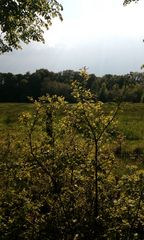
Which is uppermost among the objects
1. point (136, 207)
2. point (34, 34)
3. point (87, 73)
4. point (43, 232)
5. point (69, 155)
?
point (34, 34)

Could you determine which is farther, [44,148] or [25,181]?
[25,181]

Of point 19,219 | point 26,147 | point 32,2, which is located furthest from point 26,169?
point 32,2

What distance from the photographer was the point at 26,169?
12414mm

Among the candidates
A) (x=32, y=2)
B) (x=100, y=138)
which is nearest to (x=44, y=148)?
(x=100, y=138)

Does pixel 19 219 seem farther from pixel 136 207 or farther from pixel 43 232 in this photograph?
pixel 136 207

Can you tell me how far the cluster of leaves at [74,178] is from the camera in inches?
441

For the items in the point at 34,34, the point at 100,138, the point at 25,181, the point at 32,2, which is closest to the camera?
the point at 100,138

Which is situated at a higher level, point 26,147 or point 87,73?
point 87,73

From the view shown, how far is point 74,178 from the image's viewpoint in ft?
40.5

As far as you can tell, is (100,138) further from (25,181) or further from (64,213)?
(25,181)

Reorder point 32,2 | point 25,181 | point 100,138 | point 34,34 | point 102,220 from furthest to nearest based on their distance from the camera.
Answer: point 34,34 < point 32,2 < point 25,181 < point 100,138 < point 102,220

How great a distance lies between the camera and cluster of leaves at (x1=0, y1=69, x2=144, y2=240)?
36.8 feet

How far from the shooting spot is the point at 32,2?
20516 mm

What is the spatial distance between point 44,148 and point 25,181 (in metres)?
2.25
